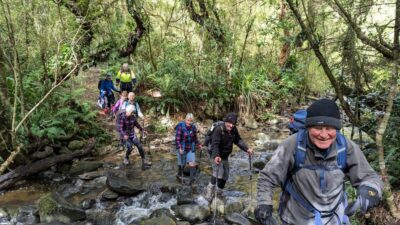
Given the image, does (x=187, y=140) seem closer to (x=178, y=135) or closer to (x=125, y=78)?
(x=178, y=135)

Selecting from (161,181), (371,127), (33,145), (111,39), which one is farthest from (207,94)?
(371,127)

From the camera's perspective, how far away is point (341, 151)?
2.89 metres

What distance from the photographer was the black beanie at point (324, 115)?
2.80 metres

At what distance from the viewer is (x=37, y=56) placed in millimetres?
11141

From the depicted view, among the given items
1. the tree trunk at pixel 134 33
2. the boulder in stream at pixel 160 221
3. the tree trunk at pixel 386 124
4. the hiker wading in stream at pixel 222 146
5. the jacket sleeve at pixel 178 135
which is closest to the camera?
the tree trunk at pixel 386 124

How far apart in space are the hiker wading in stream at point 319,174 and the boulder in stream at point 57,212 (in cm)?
544

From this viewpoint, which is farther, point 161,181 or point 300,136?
point 161,181

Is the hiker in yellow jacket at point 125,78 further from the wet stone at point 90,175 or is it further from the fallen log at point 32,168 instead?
the wet stone at point 90,175

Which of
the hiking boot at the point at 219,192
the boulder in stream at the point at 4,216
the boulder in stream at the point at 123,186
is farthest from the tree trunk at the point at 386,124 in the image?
the boulder in stream at the point at 4,216

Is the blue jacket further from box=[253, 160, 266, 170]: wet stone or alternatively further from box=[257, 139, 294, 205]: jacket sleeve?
box=[257, 139, 294, 205]: jacket sleeve

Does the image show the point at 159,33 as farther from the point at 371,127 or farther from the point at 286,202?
the point at 286,202

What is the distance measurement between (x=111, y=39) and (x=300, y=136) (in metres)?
12.8

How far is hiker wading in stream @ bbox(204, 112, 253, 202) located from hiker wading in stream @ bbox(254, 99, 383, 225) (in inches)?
153

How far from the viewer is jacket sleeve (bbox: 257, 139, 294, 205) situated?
2.91 m
